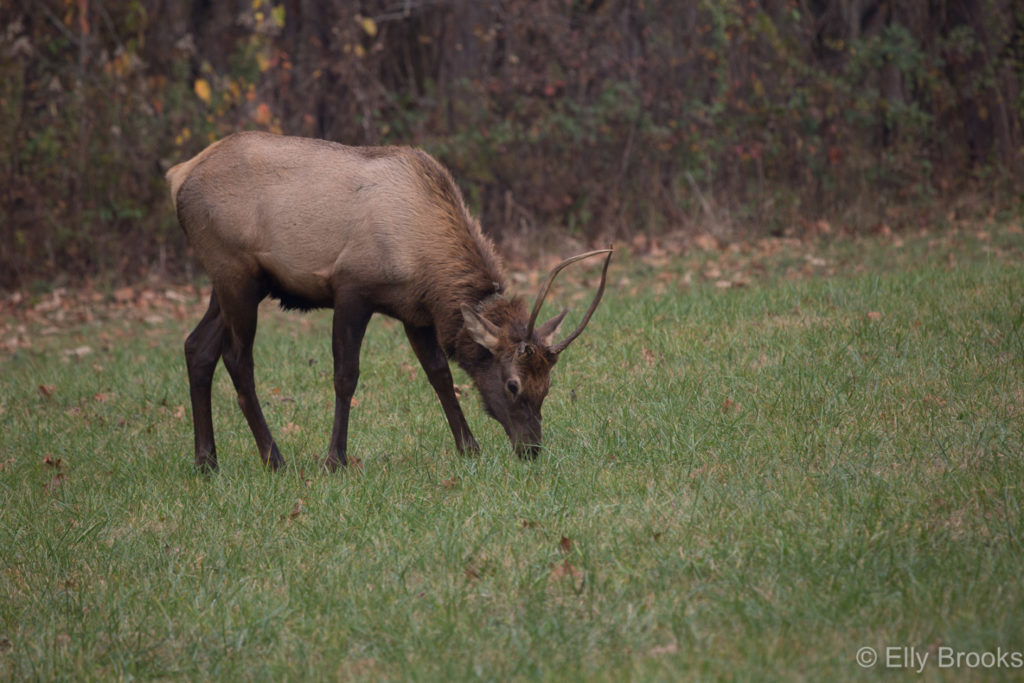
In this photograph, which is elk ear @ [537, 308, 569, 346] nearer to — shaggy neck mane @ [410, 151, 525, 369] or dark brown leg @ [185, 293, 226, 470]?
shaggy neck mane @ [410, 151, 525, 369]

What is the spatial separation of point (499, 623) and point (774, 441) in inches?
91.8

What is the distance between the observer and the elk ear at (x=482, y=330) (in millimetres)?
6547

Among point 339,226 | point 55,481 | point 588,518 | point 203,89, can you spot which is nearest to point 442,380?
point 339,226

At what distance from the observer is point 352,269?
21.9ft

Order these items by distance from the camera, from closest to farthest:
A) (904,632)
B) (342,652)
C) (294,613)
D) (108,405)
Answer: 1. (904,632)
2. (342,652)
3. (294,613)
4. (108,405)

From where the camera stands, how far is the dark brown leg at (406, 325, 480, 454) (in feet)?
22.3

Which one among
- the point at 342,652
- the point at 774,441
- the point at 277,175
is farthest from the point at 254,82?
the point at 342,652

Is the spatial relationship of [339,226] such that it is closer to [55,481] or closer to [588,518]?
[55,481]

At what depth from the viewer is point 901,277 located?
9.98 m

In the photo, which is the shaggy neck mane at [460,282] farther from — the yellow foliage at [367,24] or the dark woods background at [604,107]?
the yellow foliage at [367,24]

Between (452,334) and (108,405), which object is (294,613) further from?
(108,405)

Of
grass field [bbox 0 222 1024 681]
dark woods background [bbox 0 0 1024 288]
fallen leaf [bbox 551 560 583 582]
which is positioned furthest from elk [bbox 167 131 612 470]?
dark woods background [bbox 0 0 1024 288]

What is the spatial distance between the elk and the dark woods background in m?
8.55

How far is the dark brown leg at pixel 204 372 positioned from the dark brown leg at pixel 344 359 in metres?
0.83
